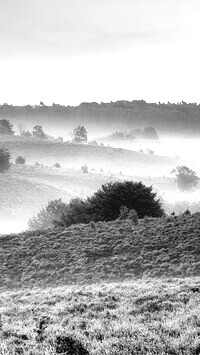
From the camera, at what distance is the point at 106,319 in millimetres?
12070

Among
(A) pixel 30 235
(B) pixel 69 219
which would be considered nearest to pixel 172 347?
(A) pixel 30 235

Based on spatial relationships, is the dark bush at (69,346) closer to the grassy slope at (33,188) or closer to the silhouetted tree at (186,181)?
the grassy slope at (33,188)

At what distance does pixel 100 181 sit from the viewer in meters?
95.2

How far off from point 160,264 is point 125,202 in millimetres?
12873

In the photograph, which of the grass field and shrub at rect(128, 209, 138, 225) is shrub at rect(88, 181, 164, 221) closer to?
shrub at rect(128, 209, 138, 225)

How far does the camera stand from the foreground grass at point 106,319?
9.56 m

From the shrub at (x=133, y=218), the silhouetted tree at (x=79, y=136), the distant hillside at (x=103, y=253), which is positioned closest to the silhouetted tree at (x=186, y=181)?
the silhouetted tree at (x=79, y=136)

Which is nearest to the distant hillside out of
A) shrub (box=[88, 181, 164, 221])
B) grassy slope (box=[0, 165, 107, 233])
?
shrub (box=[88, 181, 164, 221])

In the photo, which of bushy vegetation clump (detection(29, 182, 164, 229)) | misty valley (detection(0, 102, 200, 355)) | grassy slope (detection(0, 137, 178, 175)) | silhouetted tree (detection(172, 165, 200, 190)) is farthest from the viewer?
grassy slope (detection(0, 137, 178, 175))

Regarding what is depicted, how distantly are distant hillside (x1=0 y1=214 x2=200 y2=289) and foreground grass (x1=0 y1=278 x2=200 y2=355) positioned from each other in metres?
1.67

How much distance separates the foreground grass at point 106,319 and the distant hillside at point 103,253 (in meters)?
1.67

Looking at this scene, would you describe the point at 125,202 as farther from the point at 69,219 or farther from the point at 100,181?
the point at 100,181

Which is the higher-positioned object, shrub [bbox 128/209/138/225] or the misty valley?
shrub [bbox 128/209/138/225]

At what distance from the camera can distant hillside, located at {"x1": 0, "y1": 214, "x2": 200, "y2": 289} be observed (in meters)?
19.1
